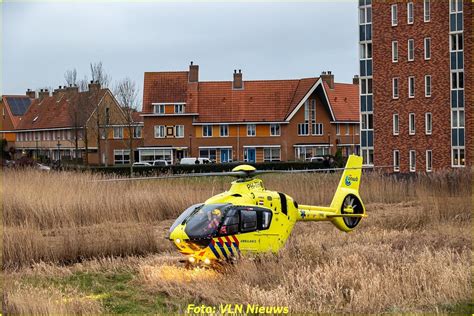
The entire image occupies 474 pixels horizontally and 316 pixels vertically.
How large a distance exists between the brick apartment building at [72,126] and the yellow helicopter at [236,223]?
52216 millimetres

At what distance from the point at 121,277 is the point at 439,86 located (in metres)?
39.9

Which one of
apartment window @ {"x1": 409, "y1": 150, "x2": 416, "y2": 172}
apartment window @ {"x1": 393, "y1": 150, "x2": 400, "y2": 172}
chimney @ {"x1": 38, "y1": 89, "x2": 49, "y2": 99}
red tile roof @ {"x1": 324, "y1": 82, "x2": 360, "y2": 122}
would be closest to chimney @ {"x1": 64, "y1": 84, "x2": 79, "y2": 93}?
chimney @ {"x1": 38, "y1": 89, "x2": 49, "y2": 99}

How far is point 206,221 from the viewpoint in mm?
16453

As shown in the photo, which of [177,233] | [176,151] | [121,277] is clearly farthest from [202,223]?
[176,151]

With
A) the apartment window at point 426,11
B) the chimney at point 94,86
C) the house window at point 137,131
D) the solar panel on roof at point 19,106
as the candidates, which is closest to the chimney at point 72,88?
the chimney at point 94,86

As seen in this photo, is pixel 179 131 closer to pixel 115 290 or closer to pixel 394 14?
pixel 394 14

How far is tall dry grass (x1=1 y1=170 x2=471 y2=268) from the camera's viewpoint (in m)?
19.7

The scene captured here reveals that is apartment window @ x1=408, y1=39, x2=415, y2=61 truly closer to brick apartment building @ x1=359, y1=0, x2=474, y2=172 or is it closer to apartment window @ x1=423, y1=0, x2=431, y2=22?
brick apartment building @ x1=359, y1=0, x2=474, y2=172

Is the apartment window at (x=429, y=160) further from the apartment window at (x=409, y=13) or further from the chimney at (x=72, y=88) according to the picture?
the chimney at (x=72, y=88)

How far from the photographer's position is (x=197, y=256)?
1636 centimetres

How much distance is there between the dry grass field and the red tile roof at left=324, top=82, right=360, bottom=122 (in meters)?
47.1

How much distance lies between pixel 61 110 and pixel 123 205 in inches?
2359

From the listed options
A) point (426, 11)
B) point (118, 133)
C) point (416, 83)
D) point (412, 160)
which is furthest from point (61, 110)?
point (426, 11)

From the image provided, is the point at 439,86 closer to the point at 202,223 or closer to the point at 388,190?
the point at 388,190
